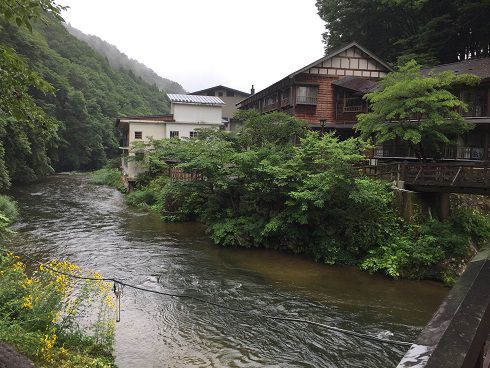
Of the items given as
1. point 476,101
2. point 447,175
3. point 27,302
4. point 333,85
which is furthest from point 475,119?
point 27,302

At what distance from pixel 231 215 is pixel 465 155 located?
16.2 m

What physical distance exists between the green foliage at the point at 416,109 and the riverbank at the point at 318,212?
2.04 metres

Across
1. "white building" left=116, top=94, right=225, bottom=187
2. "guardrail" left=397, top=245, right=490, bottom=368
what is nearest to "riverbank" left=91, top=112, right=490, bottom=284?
"guardrail" left=397, top=245, right=490, bottom=368

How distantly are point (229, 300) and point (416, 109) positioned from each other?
40.3ft

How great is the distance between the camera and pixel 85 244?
17141mm

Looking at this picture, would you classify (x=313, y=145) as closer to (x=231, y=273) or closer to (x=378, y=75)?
(x=231, y=273)

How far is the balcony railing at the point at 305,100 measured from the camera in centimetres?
3067

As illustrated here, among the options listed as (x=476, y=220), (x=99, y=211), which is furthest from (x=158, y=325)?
(x=99, y=211)

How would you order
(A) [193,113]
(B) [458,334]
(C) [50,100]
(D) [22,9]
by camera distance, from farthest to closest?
(C) [50,100] < (A) [193,113] < (D) [22,9] < (B) [458,334]

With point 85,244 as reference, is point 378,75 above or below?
above

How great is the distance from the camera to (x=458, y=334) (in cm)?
150

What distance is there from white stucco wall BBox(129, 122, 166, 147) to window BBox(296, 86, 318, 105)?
51.2 ft

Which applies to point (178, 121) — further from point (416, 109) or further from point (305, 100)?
point (416, 109)

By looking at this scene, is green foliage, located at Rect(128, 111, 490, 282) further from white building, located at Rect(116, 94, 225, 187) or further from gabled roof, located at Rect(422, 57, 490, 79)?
white building, located at Rect(116, 94, 225, 187)
